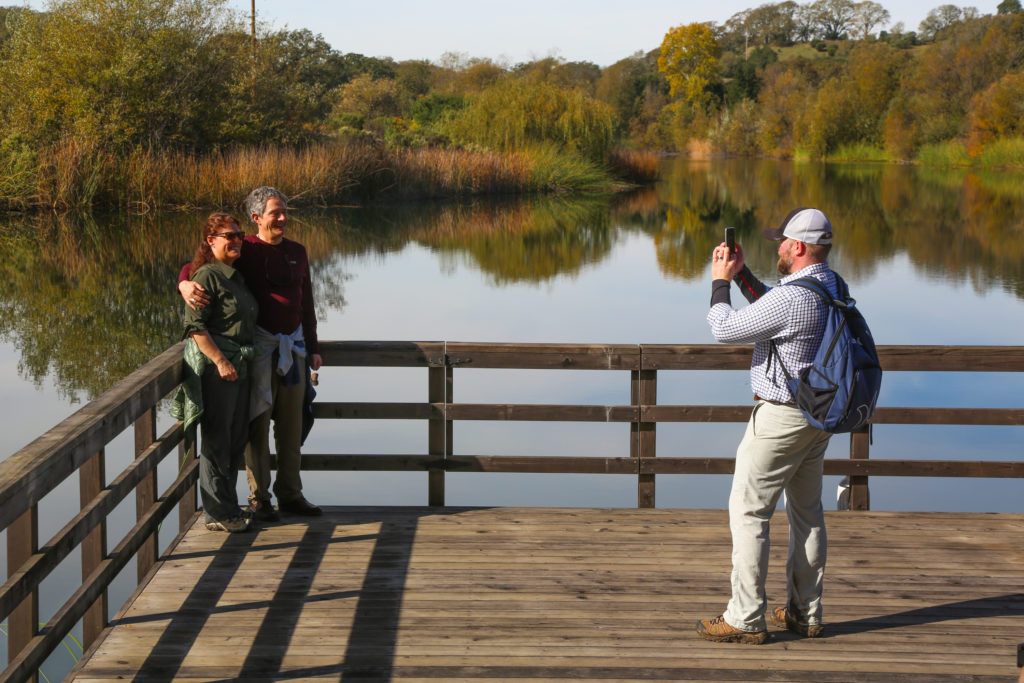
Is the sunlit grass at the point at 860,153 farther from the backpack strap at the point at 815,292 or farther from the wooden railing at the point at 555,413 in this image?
the backpack strap at the point at 815,292

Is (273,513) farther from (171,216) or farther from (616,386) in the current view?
(171,216)

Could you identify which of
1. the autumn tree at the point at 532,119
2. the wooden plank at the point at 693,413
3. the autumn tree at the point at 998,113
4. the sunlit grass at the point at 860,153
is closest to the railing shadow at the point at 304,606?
the wooden plank at the point at 693,413

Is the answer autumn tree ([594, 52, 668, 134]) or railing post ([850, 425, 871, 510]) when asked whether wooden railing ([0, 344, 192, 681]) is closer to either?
railing post ([850, 425, 871, 510])

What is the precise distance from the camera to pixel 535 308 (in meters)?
18.2

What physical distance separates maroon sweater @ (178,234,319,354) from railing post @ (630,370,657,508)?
1573mm

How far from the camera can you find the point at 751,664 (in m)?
3.75

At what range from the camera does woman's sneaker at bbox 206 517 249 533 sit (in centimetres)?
502

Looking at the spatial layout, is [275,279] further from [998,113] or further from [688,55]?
[688,55]

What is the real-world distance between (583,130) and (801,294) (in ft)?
108

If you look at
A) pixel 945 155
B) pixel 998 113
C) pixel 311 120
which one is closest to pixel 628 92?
pixel 945 155

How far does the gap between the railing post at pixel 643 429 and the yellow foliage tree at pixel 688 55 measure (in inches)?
3512

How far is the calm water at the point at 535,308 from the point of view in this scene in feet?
30.0

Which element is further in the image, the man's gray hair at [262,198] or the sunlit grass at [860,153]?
the sunlit grass at [860,153]

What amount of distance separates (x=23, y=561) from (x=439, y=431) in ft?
8.15
